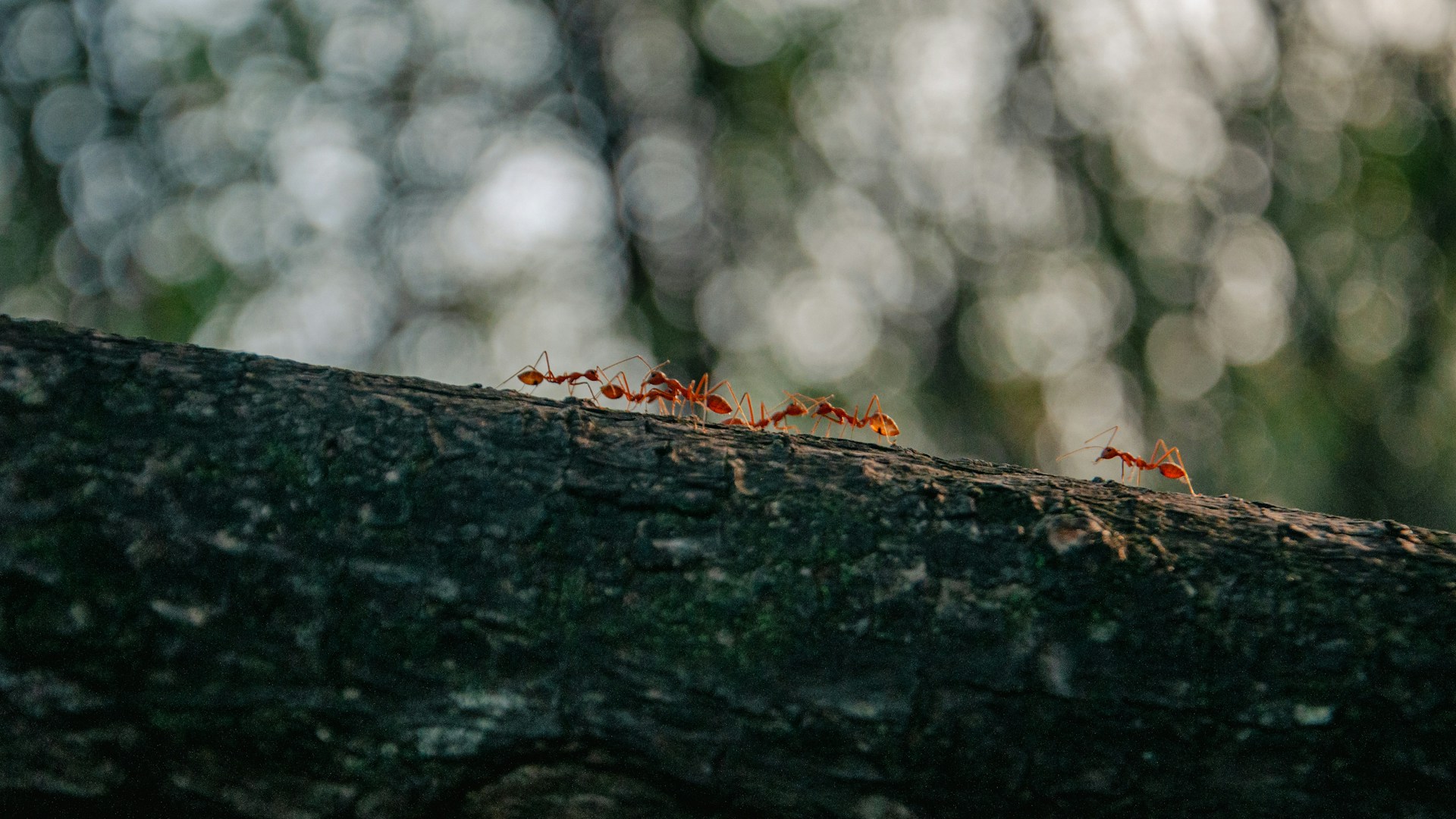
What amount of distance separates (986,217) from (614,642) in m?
15.0

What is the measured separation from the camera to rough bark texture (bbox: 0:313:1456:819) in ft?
4.55

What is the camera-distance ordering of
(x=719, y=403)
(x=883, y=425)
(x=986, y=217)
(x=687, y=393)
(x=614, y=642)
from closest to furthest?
1. (x=614, y=642)
2. (x=687, y=393)
3. (x=883, y=425)
4. (x=719, y=403)
5. (x=986, y=217)

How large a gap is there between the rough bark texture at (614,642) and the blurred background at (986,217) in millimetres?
12935

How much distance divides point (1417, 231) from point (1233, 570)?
1825 centimetres

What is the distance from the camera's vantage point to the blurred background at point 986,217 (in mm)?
14195

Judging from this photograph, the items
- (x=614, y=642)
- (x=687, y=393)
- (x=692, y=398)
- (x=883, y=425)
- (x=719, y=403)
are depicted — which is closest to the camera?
(x=614, y=642)

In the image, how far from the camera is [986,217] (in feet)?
49.5

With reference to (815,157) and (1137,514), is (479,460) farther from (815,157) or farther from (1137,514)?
(815,157)

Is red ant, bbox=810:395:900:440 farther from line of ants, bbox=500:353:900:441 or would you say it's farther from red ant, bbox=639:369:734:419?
red ant, bbox=639:369:734:419

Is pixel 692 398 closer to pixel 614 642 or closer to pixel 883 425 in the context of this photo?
pixel 883 425

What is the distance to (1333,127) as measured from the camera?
579 inches

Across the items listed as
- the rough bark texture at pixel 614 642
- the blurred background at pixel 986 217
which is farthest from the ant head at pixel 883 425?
the blurred background at pixel 986 217

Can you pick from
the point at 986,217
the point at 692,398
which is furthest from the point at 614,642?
the point at 986,217

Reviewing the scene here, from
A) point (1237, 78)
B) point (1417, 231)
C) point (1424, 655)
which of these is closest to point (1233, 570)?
point (1424, 655)
